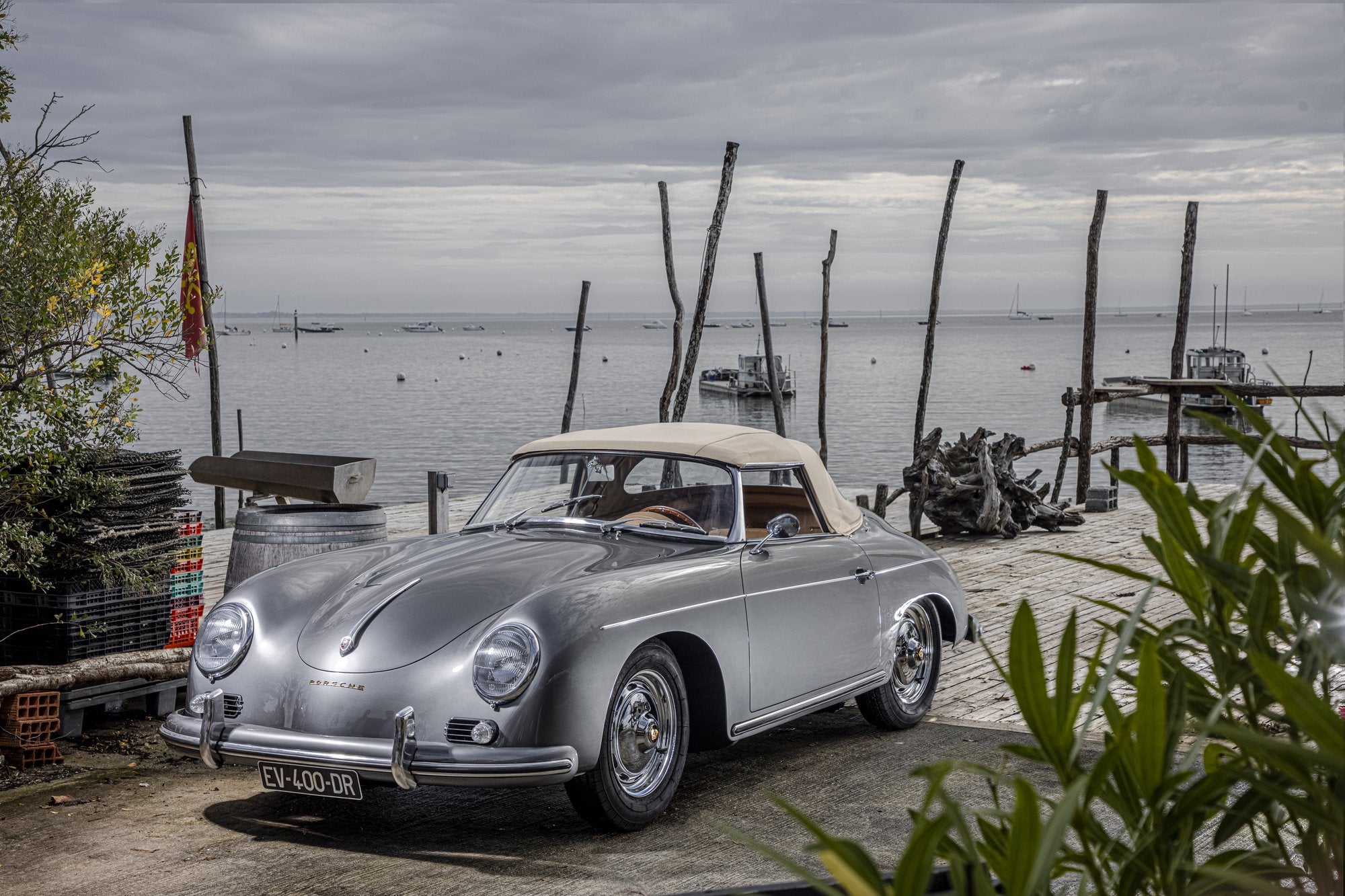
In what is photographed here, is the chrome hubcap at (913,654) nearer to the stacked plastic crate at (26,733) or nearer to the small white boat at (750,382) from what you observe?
the stacked plastic crate at (26,733)

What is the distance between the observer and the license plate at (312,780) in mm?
4938

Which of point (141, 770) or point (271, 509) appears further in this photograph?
point (271, 509)

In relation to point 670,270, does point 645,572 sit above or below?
below

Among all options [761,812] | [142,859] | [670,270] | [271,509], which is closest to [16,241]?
[271,509]

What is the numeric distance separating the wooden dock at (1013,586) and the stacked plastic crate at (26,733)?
13.1 ft

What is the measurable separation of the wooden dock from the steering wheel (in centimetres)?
144

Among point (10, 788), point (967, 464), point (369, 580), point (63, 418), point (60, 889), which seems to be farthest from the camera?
point (967, 464)

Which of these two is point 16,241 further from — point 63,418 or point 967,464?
point 967,464

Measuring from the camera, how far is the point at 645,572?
560 cm

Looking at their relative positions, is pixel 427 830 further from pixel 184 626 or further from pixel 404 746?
pixel 184 626

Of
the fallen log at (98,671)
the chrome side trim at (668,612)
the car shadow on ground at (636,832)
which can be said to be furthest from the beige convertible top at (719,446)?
the fallen log at (98,671)

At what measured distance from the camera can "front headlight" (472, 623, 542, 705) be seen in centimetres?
493

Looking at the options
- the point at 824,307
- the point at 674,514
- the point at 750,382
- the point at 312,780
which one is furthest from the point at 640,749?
the point at 750,382

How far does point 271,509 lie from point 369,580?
2.33 meters
